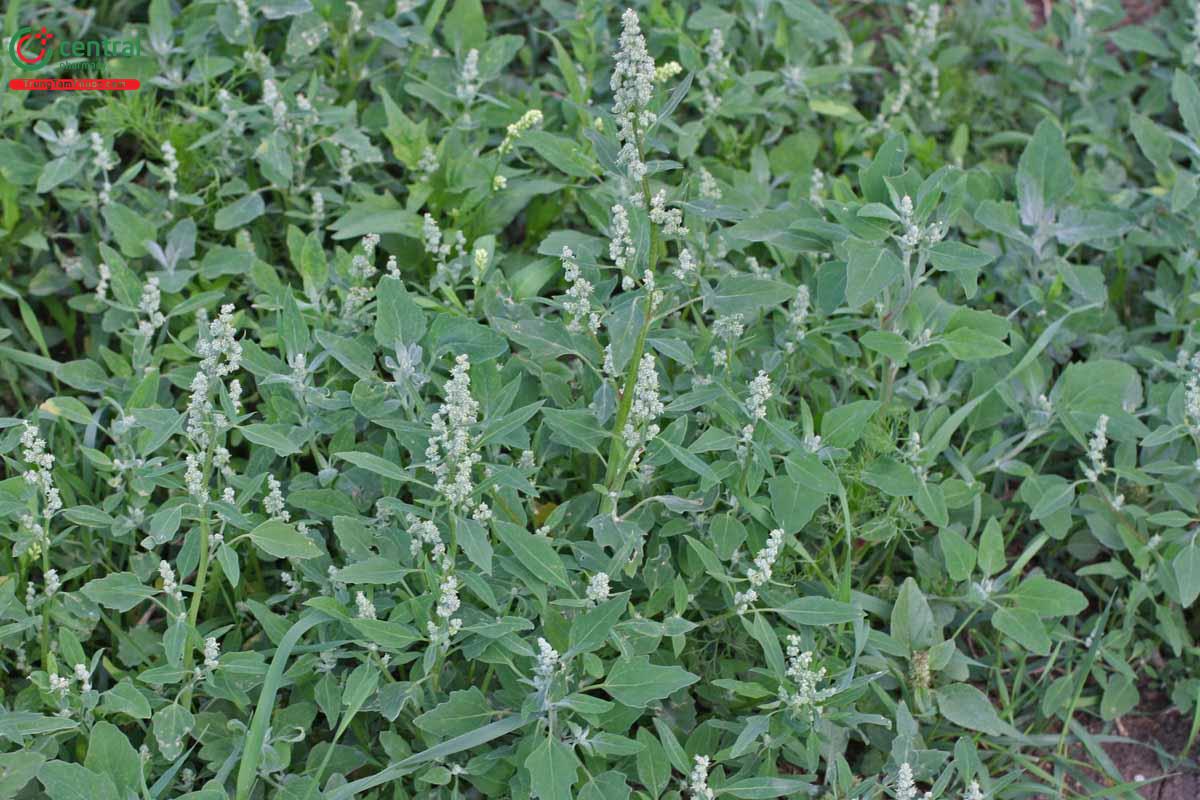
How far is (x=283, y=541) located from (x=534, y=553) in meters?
0.52

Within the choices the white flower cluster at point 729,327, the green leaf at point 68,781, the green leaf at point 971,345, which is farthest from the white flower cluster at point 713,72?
the green leaf at point 68,781

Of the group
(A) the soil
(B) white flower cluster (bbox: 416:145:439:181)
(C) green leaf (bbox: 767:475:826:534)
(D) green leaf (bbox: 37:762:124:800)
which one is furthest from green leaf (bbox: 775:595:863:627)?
(B) white flower cluster (bbox: 416:145:439:181)

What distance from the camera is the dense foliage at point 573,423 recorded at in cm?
256

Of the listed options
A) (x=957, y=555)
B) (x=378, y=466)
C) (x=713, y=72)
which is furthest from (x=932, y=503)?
(x=713, y=72)

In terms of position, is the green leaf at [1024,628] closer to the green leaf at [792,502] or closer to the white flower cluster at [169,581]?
the green leaf at [792,502]

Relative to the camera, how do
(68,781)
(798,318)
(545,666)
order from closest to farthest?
(68,781) → (545,666) → (798,318)

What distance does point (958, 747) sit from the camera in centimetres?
265

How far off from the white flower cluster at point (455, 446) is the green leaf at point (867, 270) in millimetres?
855

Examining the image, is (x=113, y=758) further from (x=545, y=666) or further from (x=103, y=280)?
(x=103, y=280)

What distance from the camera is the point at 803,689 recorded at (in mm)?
2555

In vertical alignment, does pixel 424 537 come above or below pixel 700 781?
above

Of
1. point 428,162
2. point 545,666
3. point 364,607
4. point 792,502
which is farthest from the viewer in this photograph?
point 428,162

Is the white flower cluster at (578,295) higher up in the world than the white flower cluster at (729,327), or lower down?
higher up

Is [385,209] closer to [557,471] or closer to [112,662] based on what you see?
[557,471]
